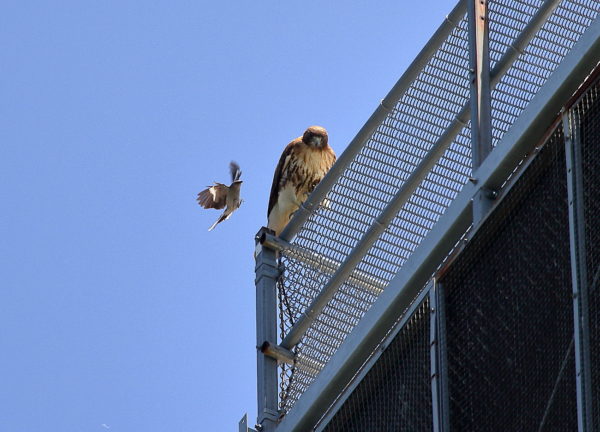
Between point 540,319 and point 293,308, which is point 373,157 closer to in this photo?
point 293,308

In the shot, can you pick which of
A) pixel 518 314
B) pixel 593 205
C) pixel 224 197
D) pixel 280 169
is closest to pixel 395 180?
pixel 518 314

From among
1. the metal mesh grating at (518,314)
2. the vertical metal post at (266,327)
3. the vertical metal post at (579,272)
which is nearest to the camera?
the vertical metal post at (579,272)

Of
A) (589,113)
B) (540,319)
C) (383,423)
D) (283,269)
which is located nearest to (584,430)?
(540,319)

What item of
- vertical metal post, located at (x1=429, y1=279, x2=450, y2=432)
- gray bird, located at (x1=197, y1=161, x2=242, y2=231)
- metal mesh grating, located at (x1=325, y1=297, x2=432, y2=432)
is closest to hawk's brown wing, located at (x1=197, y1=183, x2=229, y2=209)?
gray bird, located at (x1=197, y1=161, x2=242, y2=231)

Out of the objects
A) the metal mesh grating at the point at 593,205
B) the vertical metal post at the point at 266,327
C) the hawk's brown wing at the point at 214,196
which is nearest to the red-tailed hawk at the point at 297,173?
the hawk's brown wing at the point at 214,196

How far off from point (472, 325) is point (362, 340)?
3.57 ft

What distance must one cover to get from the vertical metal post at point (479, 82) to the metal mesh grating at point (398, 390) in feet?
1.91

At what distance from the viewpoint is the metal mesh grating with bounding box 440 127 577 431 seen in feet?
19.2

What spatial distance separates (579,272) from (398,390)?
1.43 m

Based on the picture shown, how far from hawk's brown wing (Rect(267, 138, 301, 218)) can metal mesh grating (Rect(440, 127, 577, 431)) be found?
6715 mm

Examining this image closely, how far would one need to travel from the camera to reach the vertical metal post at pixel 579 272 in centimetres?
546

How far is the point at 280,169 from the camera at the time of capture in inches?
533

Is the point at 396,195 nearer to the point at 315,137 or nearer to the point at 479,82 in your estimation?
the point at 479,82

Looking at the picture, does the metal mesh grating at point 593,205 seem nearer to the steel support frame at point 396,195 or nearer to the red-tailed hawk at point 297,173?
the steel support frame at point 396,195
